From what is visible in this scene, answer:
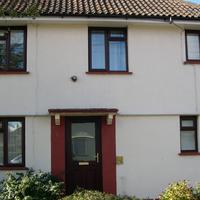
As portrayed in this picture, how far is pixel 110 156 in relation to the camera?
16.2 m

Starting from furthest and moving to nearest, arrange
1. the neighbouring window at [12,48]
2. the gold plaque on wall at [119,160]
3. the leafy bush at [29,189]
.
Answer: the neighbouring window at [12,48] < the gold plaque on wall at [119,160] < the leafy bush at [29,189]

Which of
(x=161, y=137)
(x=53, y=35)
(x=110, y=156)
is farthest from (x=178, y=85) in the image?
(x=53, y=35)

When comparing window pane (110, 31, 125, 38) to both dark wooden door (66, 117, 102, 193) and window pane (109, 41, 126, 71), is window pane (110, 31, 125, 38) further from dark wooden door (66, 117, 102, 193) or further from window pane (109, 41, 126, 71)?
dark wooden door (66, 117, 102, 193)

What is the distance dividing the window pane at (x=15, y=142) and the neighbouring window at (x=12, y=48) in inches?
74.2

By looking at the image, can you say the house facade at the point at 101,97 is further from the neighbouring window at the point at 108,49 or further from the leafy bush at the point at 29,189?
the leafy bush at the point at 29,189

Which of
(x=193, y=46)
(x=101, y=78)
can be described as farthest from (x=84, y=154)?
→ (x=193, y=46)

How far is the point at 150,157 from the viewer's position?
53.8 ft

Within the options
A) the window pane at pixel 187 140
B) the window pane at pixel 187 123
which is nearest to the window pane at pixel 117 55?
the window pane at pixel 187 123

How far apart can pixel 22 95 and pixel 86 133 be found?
2.44 m

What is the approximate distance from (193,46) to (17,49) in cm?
611

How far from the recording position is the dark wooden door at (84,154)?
16.0 meters

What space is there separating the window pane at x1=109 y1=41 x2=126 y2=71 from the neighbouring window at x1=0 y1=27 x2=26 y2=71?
116 inches

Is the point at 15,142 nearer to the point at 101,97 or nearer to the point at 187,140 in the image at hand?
the point at 101,97

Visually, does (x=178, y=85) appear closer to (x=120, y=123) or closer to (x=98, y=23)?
(x=120, y=123)
